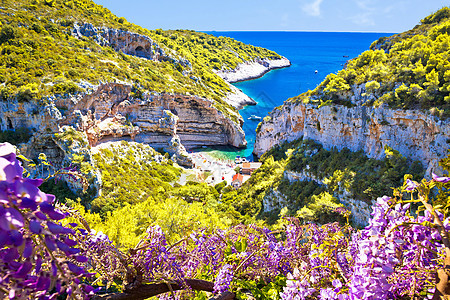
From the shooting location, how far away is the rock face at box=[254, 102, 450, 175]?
15.1 metres

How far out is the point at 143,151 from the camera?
42.7 m

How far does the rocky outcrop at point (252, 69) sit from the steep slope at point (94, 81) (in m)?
39.3

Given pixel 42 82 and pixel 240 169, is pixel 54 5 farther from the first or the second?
pixel 240 169

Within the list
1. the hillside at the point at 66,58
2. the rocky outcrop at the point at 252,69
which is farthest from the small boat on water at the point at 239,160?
the rocky outcrop at the point at 252,69

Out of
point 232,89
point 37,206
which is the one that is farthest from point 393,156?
point 232,89

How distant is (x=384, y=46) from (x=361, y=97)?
477 inches

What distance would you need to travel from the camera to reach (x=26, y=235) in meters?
1.20

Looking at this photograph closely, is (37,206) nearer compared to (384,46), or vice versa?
(37,206)

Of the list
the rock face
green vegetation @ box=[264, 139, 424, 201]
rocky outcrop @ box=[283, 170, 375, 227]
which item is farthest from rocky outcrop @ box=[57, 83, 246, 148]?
rocky outcrop @ box=[283, 170, 375, 227]

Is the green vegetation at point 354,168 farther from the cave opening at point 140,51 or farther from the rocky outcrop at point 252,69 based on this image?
the rocky outcrop at point 252,69

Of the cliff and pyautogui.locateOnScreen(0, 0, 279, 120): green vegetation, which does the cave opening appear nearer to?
pyautogui.locateOnScreen(0, 0, 279, 120): green vegetation

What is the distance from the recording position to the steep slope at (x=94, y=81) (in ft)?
97.6

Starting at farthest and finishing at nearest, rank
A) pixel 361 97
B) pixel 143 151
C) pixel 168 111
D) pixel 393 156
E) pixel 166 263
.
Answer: pixel 168 111 → pixel 143 151 → pixel 361 97 → pixel 393 156 → pixel 166 263

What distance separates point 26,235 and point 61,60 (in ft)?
144
